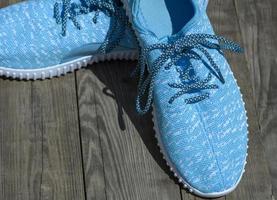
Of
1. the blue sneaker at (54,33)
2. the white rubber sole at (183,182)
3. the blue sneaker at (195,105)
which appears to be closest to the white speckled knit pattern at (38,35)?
the blue sneaker at (54,33)

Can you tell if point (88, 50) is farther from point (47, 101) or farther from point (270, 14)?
point (270, 14)

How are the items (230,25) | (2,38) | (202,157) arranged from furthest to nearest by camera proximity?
(230,25) → (2,38) → (202,157)

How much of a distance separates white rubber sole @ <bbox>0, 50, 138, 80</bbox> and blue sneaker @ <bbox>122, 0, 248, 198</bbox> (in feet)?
0.41

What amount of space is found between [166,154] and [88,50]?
29 cm

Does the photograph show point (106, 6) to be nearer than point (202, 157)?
No

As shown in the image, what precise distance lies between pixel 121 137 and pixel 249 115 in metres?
0.29

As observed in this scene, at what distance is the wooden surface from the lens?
1.14m

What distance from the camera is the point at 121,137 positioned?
1.20 meters

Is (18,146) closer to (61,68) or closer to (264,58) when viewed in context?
(61,68)

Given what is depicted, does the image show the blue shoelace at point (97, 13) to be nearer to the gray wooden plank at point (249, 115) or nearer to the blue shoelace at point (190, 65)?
the blue shoelace at point (190, 65)

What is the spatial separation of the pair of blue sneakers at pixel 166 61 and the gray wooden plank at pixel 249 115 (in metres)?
0.07

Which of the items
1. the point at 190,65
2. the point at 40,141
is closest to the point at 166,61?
the point at 190,65

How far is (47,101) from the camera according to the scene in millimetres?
1238

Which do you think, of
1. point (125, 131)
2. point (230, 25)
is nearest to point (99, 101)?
point (125, 131)
